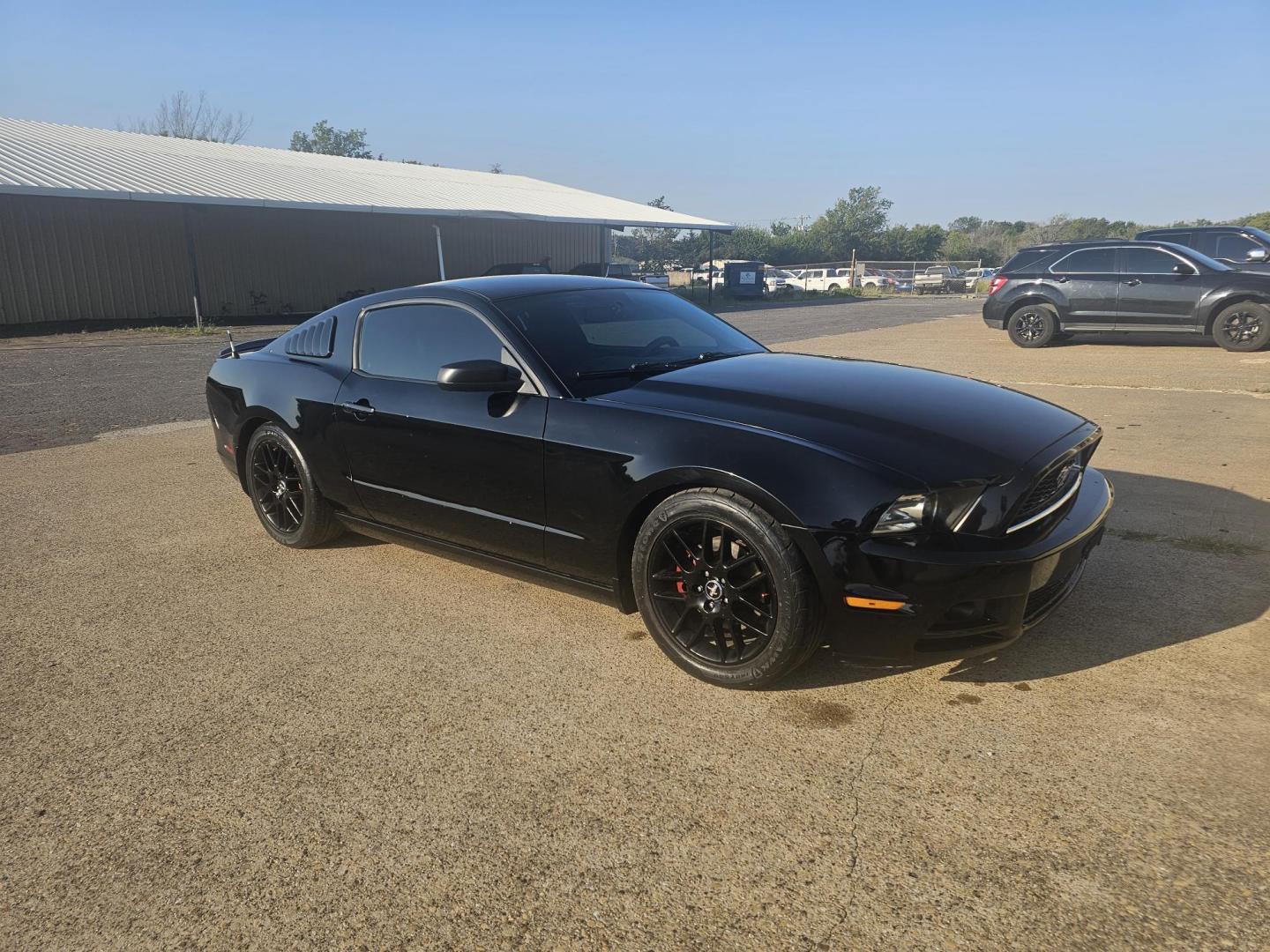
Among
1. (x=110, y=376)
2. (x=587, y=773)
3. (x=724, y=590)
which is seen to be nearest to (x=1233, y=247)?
(x=724, y=590)

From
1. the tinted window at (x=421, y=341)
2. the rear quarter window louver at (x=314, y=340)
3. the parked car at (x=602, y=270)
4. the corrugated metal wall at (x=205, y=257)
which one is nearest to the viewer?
the tinted window at (x=421, y=341)

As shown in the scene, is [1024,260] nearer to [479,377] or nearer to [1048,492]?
[1048,492]

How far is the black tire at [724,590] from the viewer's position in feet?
9.43

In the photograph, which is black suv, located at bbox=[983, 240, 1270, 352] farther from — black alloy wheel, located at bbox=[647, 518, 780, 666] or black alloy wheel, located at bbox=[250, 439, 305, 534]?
black alloy wheel, located at bbox=[250, 439, 305, 534]

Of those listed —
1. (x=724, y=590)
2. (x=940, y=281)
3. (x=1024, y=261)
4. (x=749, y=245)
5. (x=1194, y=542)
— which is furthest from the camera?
(x=749, y=245)

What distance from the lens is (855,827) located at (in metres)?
2.34

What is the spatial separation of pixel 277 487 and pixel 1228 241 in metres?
16.2

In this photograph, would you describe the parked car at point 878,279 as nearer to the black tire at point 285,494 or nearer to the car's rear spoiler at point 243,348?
the car's rear spoiler at point 243,348

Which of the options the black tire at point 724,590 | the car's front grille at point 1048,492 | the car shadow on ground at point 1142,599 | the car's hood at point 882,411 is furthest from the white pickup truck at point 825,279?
the black tire at point 724,590

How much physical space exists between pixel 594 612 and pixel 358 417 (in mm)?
1489

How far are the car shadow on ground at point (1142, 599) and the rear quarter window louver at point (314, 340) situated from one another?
2.97 meters

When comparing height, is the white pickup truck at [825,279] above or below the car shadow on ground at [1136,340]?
above

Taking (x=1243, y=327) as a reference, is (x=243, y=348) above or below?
above

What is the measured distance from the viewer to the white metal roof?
20453mm
